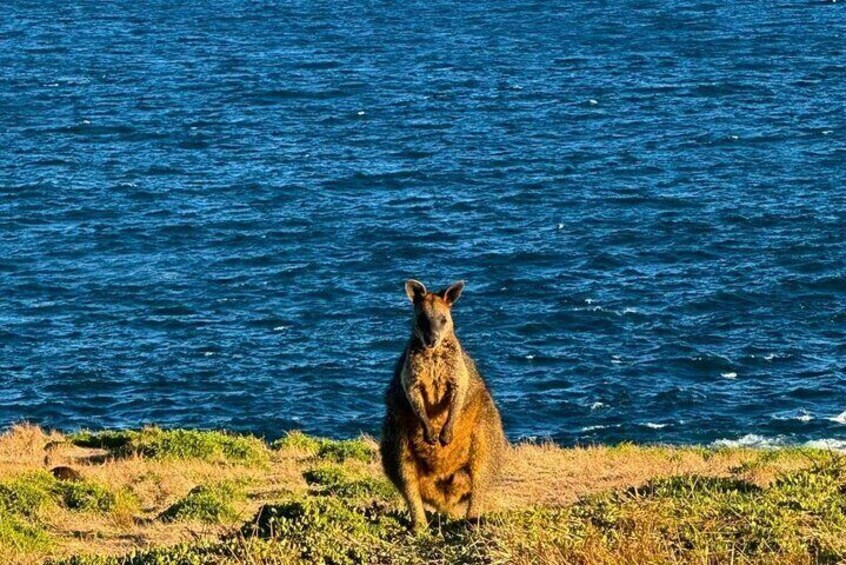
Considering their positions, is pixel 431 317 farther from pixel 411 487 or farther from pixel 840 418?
pixel 840 418

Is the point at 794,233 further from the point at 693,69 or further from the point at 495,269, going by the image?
the point at 693,69

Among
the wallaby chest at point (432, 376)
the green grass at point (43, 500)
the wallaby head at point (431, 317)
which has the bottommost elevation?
the green grass at point (43, 500)

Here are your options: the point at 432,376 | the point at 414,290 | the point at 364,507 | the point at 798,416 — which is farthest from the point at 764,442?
the point at 432,376

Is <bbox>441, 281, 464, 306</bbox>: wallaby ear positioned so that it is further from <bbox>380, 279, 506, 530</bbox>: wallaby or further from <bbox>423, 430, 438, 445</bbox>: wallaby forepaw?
<bbox>423, 430, 438, 445</bbox>: wallaby forepaw

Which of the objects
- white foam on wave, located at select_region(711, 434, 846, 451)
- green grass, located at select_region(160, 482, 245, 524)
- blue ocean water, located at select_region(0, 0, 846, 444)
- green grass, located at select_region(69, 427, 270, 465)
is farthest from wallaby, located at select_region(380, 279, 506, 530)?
blue ocean water, located at select_region(0, 0, 846, 444)

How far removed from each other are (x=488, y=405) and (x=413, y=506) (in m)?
1.26

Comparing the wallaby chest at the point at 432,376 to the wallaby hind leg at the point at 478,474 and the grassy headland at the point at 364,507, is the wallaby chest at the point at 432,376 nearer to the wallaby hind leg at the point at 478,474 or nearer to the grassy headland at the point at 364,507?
the wallaby hind leg at the point at 478,474

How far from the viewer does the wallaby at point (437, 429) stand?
12.9 meters

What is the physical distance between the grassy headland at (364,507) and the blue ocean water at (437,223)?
1943 cm

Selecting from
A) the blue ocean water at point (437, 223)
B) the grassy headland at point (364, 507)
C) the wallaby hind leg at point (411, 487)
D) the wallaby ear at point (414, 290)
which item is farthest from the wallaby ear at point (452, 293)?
the blue ocean water at point (437, 223)

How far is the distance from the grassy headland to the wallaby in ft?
1.26

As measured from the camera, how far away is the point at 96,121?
86.0m

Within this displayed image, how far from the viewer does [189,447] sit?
27.1 m

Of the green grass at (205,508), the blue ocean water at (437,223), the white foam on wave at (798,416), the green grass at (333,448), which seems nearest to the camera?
the green grass at (205,508)
